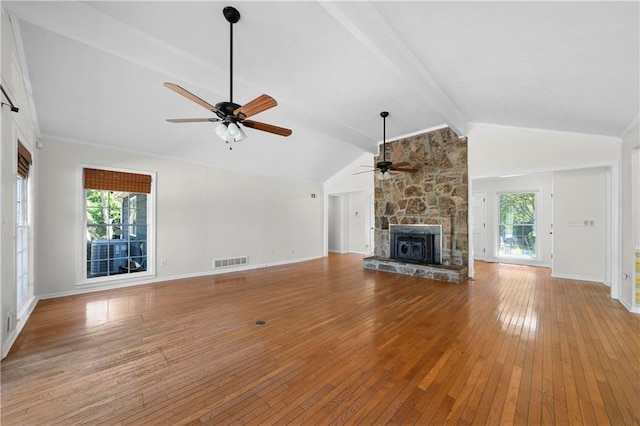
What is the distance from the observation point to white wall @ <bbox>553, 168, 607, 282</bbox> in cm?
496

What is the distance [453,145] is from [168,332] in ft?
19.8

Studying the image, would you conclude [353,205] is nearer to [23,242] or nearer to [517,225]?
[517,225]

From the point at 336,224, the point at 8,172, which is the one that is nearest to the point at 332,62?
the point at 8,172

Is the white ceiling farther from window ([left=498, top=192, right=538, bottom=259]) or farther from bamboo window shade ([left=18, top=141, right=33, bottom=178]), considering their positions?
window ([left=498, top=192, right=538, bottom=259])

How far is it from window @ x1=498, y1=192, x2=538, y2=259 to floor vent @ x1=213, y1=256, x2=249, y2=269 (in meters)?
7.18

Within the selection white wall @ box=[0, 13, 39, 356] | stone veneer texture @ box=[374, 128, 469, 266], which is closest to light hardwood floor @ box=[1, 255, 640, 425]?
white wall @ box=[0, 13, 39, 356]

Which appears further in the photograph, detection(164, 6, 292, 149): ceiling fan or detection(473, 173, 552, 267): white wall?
detection(473, 173, 552, 267): white wall

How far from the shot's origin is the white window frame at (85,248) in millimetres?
4293

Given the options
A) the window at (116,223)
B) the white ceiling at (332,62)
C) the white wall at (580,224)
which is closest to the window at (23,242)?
the window at (116,223)

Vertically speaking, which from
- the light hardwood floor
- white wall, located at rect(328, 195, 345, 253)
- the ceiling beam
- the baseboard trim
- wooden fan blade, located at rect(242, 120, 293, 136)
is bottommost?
the light hardwood floor

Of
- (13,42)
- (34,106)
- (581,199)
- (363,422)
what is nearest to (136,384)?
(363,422)

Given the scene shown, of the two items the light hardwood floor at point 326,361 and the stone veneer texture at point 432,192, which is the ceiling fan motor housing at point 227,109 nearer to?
the light hardwood floor at point 326,361

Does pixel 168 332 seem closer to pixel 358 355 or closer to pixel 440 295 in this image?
pixel 358 355

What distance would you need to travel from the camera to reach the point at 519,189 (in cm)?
686
